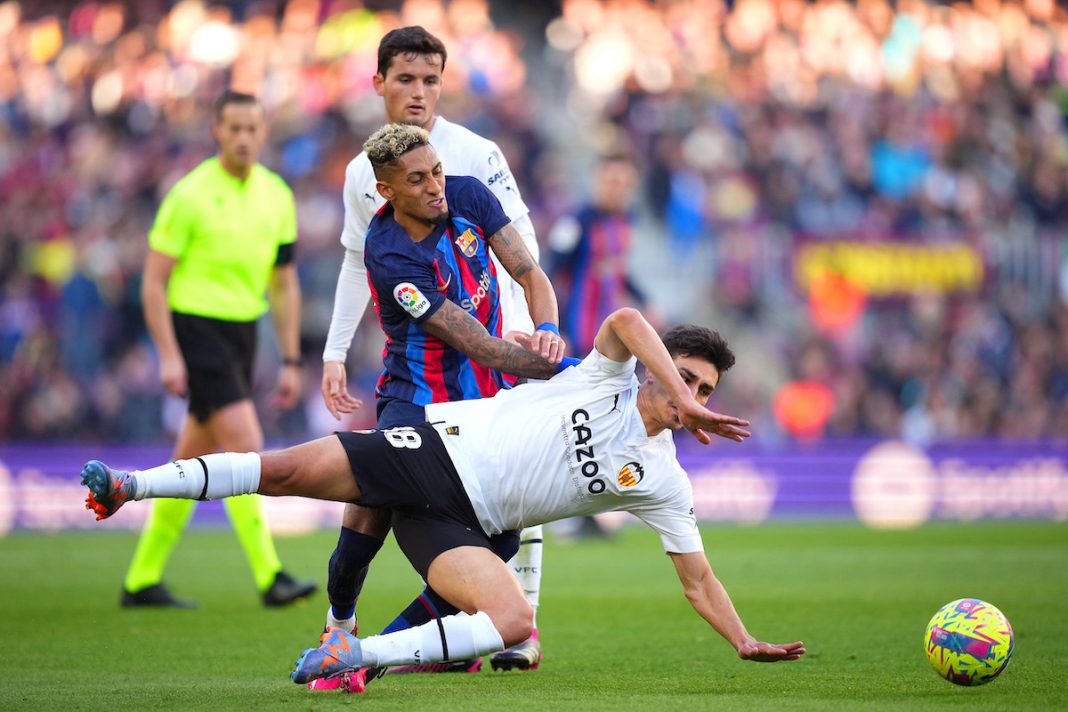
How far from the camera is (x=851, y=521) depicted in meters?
16.2

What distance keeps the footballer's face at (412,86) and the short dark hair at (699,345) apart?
1.73m

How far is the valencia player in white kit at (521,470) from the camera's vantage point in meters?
5.36

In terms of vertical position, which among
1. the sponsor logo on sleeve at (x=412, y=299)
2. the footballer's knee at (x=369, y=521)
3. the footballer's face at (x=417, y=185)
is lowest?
the footballer's knee at (x=369, y=521)

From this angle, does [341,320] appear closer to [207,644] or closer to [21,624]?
[207,644]

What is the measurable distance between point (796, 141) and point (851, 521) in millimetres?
7503

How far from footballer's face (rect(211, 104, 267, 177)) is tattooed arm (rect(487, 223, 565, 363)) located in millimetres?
3039

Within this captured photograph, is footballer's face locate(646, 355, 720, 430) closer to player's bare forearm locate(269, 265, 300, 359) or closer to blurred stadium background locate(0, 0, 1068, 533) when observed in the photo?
player's bare forearm locate(269, 265, 300, 359)

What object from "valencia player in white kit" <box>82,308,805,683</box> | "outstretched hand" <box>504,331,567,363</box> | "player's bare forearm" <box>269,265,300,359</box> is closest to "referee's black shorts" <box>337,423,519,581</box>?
"valencia player in white kit" <box>82,308,805,683</box>

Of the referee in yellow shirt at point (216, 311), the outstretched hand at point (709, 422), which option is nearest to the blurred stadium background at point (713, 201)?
the referee in yellow shirt at point (216, 311)

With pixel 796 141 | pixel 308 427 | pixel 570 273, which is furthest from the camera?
pixel 796 141

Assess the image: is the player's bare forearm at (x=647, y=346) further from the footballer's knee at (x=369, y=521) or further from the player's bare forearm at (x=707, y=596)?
the footballer's knee at (x=369, y=521)

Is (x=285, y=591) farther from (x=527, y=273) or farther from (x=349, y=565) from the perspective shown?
(x=527, y=273)

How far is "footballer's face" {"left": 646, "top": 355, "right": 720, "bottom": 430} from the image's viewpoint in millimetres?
5543

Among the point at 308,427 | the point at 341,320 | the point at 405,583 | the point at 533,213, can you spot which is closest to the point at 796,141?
the point at 533,213
